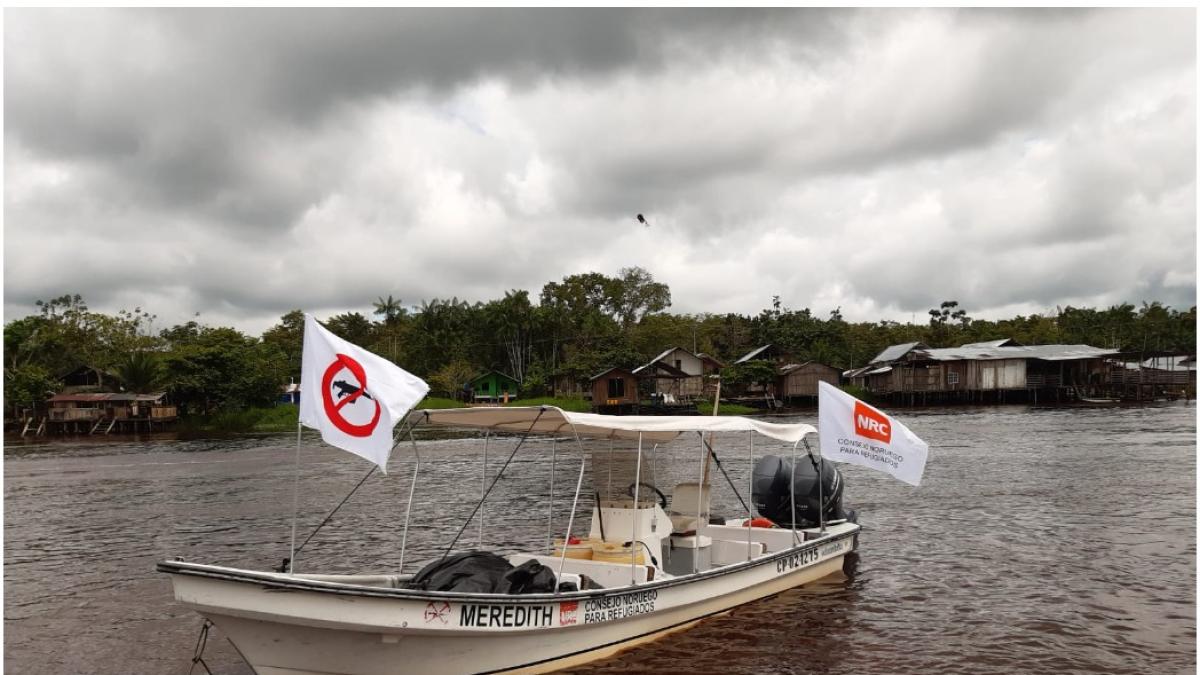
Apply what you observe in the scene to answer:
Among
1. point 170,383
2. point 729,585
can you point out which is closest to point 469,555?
point 729,585

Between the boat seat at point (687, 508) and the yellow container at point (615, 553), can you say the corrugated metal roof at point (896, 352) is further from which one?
the yellow container at point (615, 553)

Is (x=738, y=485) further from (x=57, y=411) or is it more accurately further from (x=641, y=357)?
(x=57, y=411)

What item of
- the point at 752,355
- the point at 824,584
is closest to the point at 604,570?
the point at 824,584

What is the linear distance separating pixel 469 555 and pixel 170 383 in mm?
60066

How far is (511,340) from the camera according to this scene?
7962cm

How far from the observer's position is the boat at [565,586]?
306 inches

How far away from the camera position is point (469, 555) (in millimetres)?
9773

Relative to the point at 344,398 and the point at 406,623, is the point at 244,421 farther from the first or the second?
the point at 406,623

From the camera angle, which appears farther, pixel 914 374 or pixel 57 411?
pixel 914 374

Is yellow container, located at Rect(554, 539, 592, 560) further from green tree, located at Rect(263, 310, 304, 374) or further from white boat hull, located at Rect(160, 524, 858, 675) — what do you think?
green tree, located at Rect(263, 310, 304, 374)

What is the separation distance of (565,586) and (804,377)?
67168mm

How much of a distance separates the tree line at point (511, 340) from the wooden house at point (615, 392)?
15.6 feet

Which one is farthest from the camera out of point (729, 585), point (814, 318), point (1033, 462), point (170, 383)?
point (814, 318)

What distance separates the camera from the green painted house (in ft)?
246
